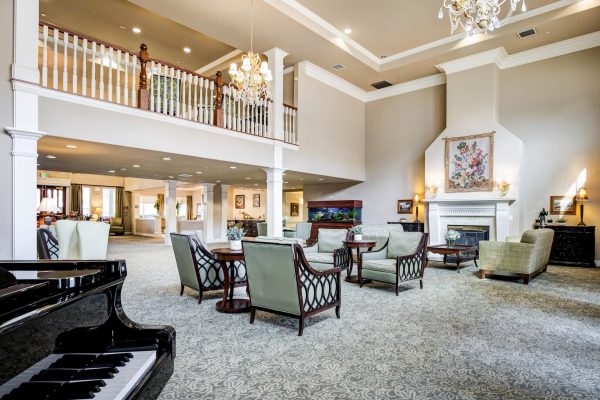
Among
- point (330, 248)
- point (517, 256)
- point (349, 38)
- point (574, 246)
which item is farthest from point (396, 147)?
point (330, 248)

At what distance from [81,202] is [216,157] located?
13.9m

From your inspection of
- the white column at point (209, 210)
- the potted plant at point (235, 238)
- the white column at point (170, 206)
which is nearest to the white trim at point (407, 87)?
the white column at point (209, 210)

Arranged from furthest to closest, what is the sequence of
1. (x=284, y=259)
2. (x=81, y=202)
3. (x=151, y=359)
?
(x=81, y=202)
(x=284, y=259)
(x=151, y=359)

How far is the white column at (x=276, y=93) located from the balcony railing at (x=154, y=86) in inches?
4.7

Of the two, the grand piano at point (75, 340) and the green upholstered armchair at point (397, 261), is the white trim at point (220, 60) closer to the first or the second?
the green upholstered armchair at point (397, 261)

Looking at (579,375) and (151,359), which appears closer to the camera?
(151,359)

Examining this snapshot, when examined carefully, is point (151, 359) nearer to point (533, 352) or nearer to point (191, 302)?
point (533, 352)

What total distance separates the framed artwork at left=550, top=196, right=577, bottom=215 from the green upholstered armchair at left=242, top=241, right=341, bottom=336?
710 centimetres

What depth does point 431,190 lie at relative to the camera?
9.46 meters

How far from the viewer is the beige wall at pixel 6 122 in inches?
171

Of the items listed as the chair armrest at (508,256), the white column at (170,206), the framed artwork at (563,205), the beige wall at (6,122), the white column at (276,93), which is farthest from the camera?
the white column at (170,206)

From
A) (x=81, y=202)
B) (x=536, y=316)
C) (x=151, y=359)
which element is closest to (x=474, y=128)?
(x=536, y=316)

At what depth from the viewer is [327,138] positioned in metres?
9.96

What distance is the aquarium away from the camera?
11.3 meters
